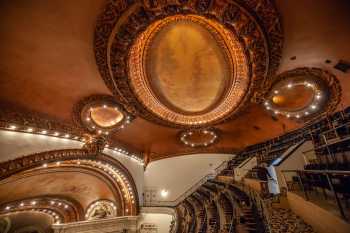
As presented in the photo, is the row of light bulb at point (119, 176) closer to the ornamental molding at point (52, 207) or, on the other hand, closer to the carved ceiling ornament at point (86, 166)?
the carved ceiling ornament at point (86, 166)

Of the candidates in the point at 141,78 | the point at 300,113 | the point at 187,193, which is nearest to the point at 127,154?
the point at 187,193

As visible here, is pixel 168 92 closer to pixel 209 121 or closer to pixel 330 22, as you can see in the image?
pixel 209 121

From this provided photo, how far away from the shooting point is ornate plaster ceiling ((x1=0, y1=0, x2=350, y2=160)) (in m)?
4.15

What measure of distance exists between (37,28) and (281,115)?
10478mm

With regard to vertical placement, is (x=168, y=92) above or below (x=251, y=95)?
above

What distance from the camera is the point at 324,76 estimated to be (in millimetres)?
6125

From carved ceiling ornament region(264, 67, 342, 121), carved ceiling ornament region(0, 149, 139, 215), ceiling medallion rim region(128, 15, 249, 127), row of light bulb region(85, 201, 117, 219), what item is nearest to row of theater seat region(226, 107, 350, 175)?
carved ceiling ornament region(264, 67, 342, 121)

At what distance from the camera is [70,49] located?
5.04 metres

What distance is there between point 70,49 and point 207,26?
4697 millimetres

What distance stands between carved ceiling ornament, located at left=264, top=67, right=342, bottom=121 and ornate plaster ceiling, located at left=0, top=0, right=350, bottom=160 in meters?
0.29

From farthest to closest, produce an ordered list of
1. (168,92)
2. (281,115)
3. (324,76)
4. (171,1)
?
(281,115) < (168,92) < (324,76) < (171,1)

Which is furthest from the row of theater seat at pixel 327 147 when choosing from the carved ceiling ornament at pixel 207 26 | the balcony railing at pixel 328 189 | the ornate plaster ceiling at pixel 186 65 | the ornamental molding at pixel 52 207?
the ornamental molding at pixel 52 207

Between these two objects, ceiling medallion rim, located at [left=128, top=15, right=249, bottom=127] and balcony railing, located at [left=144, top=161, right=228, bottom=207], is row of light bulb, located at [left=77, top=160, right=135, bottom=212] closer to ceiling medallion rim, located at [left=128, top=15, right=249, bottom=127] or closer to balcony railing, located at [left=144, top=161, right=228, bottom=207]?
balcony railing, located at [left=144, top=161, right=228, bottom=207]

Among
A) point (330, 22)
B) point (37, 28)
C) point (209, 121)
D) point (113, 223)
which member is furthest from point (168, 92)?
point (113, 223)
